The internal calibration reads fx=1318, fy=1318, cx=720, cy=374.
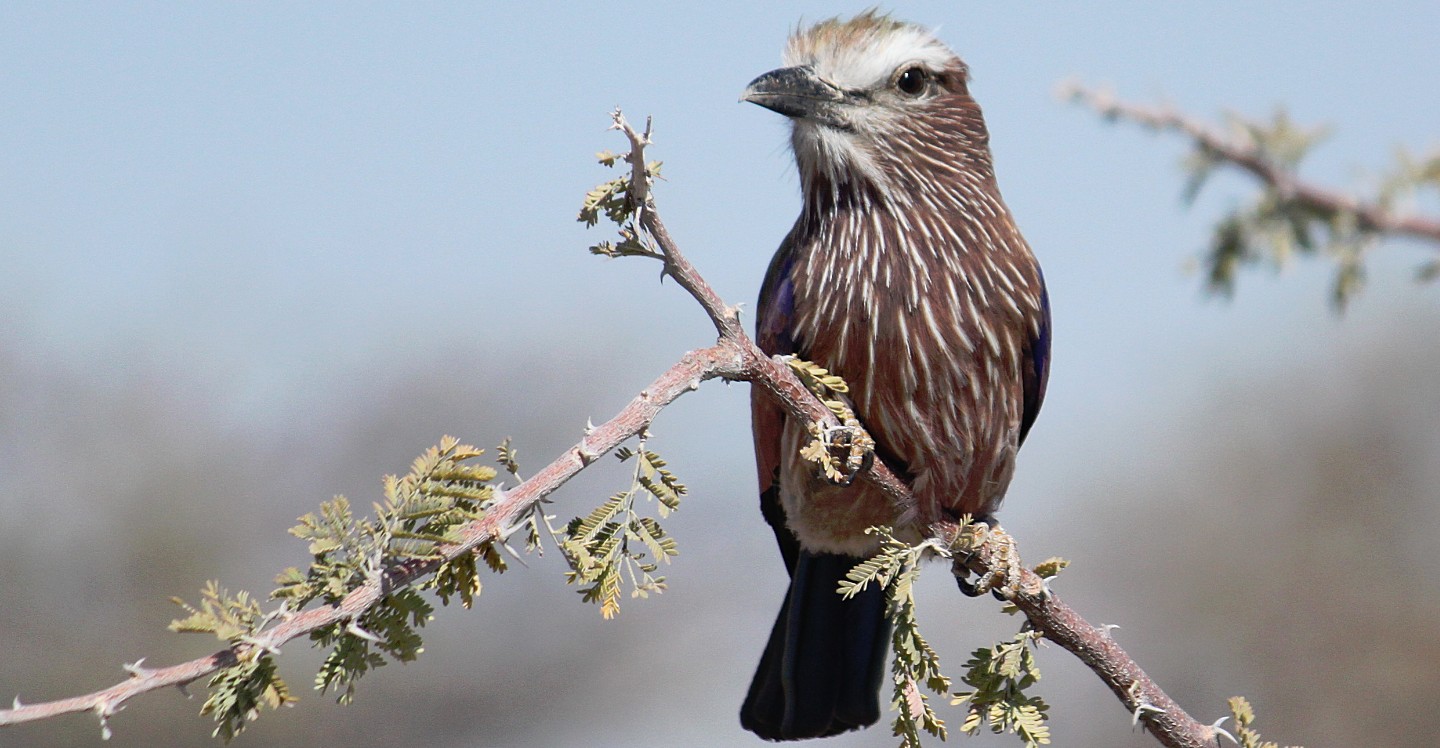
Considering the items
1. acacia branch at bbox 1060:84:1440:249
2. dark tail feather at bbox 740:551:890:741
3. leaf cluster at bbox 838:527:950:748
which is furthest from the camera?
dark tail feather at bbox 740:551:890:741

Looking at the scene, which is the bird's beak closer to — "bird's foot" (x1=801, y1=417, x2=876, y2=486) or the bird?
the bird

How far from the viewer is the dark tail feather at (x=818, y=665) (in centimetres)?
468

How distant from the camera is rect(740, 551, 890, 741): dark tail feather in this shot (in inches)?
184

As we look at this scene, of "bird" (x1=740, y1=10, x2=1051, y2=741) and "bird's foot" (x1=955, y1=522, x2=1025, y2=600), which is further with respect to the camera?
"bird" (x1=740, y1=10, x2=1051, y2=741)

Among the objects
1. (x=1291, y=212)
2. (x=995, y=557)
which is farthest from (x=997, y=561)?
(x=1291, y=212)

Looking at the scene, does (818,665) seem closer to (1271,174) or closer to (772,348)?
(772,348)

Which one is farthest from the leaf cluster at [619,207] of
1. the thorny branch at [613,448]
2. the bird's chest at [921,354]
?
the bird's chest at [921,354]

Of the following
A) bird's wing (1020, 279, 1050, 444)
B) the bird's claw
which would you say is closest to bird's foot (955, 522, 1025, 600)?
the bird's claw

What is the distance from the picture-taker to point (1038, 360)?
4.39 meters

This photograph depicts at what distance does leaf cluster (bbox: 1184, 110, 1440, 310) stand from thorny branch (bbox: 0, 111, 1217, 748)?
1404 mm

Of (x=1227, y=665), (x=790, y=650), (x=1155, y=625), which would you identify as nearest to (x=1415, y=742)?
(x=1227, y=665)

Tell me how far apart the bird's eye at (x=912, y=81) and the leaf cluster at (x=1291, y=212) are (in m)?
2.96

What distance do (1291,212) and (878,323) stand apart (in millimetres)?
2542

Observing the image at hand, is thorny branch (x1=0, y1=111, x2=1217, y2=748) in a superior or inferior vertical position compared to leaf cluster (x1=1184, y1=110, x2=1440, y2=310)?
superior
